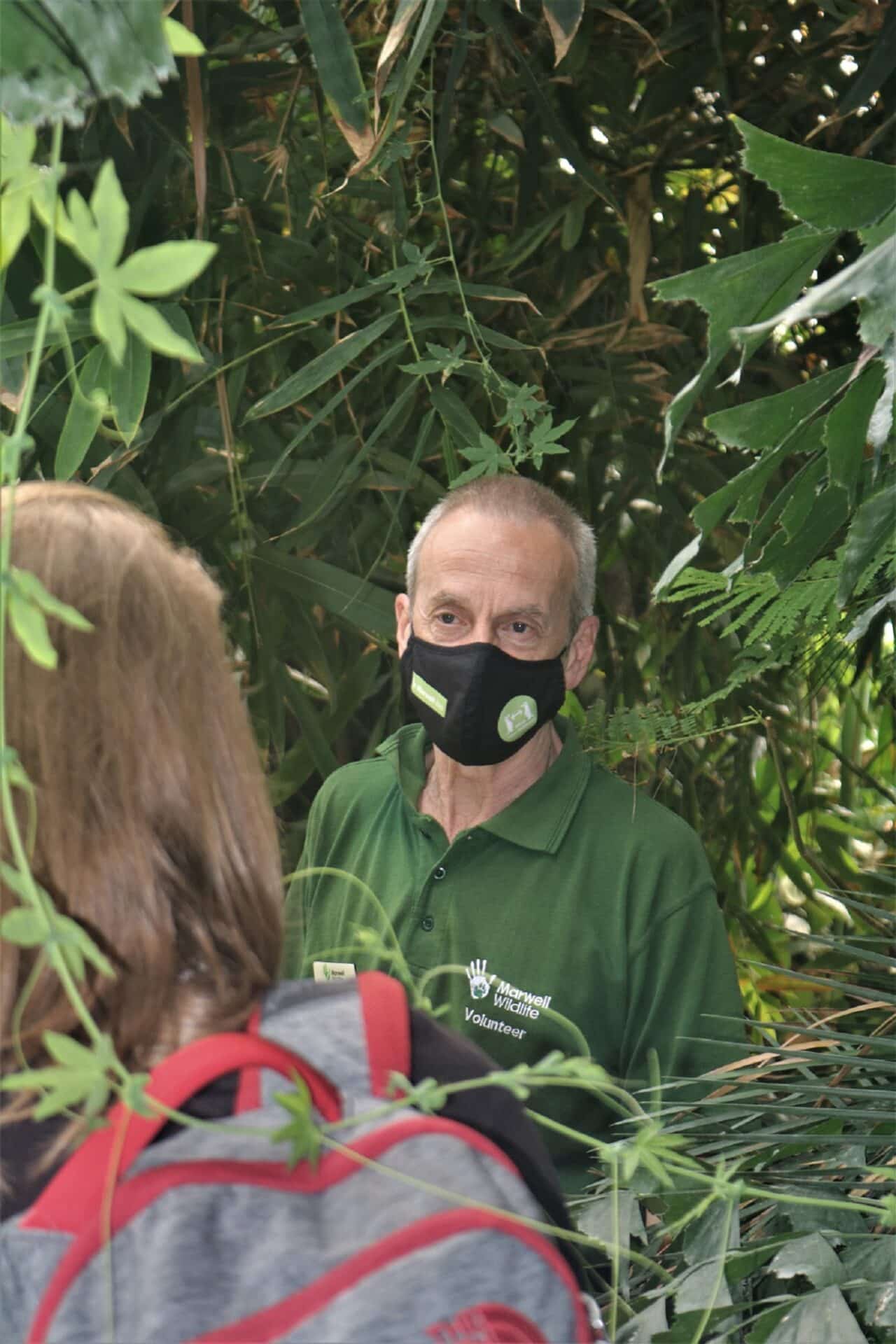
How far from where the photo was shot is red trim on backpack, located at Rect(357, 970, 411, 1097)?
50 centimetres

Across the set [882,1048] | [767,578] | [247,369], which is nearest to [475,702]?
[767,578]

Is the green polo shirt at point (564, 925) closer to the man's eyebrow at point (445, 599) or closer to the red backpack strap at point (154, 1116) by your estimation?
the man's eyebrow at point (445, 599)

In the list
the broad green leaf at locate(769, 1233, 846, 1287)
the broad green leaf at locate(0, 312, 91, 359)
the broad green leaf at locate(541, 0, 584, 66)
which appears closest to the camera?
the broad green leaf at locate(769, 1233, 846, 1287)

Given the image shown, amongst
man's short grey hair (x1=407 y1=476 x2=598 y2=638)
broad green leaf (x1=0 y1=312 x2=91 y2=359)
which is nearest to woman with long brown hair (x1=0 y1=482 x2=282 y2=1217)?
broad green leaf (x1=0 y1=312 x2=91 y2=359)

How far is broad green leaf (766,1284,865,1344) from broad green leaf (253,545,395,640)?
2.91 ft

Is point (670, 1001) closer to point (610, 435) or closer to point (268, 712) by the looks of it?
point (268, 712)

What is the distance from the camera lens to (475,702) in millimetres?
1306

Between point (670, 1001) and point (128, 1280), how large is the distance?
88 centimetres

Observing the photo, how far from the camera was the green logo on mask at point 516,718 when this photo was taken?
1.31 m

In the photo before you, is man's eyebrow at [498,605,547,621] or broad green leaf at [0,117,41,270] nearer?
broad green leaf at [0,117,41,270]

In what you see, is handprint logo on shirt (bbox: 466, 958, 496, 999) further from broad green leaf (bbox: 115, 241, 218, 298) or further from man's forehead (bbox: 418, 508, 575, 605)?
broad green leaf (bbox: 115, 241, 218, 298)

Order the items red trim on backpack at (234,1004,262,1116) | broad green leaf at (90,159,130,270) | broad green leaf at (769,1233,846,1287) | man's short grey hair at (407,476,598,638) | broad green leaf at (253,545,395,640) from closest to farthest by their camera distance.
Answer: broad green leaf at (90,159,130,270), red trim on backpack at (234,1004,262,1116), broad green leaf at (769,1233,846,1287), man's short grey hair at (407,476,598,638), broad green leaf at (253,545,395,640)

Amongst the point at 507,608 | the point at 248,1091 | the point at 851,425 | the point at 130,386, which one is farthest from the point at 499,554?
the point at 248,1091

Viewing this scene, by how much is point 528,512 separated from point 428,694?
7.5 inches
